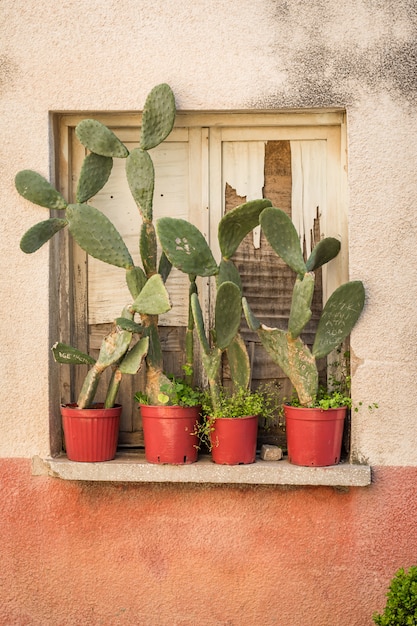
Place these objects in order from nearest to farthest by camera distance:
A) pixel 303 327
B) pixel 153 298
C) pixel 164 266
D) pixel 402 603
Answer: pixel 402 603 → pixel 153 298 → pixel 303 327 → pixel 164 266

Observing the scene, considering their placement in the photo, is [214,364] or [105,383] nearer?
[214,364]

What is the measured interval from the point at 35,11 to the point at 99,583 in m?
2.68

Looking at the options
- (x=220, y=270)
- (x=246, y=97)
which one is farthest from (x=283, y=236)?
(x=246, y=97)

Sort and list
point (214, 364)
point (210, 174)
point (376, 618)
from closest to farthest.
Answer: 1. point (376, 618)
2. point (214, 364)
3. point (210, 174)

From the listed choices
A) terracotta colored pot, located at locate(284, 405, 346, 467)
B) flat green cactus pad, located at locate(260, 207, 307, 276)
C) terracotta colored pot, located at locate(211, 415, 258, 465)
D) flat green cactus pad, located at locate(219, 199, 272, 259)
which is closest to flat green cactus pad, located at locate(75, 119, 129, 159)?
flat green cactus pad, located at locate(219, 199, 272, 259)

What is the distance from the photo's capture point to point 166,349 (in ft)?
13.4

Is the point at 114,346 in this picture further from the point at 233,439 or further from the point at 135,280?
the point at 233,439

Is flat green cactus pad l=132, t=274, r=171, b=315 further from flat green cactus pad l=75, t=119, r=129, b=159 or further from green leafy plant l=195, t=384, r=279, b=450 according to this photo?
flat green cactus pad l=75, t=119, r=129, b=159

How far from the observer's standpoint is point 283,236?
12.0ft

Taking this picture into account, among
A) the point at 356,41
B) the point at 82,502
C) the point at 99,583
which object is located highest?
the point at 356,41

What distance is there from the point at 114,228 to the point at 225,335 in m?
0.70

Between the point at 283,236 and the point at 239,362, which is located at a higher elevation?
the point at 283,236

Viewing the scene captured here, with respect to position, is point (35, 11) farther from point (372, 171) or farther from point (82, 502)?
point (82, 502)

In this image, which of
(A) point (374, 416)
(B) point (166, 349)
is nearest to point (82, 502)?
(B) point (166, 349)
